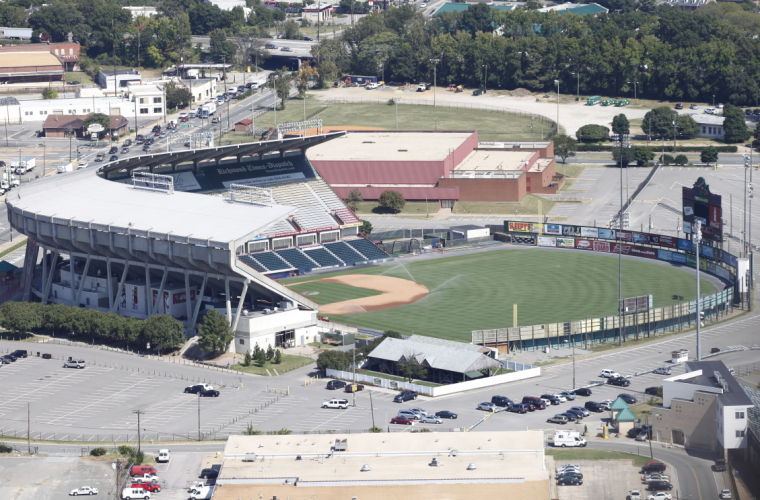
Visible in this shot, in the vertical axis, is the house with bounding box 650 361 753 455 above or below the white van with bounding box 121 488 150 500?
above

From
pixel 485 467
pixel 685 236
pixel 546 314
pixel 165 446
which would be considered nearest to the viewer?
pixel 485 467

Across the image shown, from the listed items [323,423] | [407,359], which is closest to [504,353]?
[407,359]

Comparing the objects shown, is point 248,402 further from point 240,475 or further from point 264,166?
point 264,166

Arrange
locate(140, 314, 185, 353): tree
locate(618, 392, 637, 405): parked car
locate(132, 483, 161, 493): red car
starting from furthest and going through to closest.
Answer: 1. locate(140, 314, 185, 353): tree
2. locate(618, 392, 637, 405): parked car
3. locate(132, 483, 161, 493): red car

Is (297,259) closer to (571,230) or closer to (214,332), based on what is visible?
(214,332)

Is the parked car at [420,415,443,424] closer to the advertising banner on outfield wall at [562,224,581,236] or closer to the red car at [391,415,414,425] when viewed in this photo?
the red car at [391,415,414,425]

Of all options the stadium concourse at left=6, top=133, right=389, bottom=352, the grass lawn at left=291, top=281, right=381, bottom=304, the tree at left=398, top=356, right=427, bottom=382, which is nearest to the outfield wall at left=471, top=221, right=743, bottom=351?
the tree at left=398, top=356, right=427, bottom=382

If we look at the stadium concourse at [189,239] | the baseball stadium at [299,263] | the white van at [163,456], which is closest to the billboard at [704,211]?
the baseball stadium at [299,263]

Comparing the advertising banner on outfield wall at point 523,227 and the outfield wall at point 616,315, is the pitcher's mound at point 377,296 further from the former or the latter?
the advertising banner on outfield wall at point 523,227
